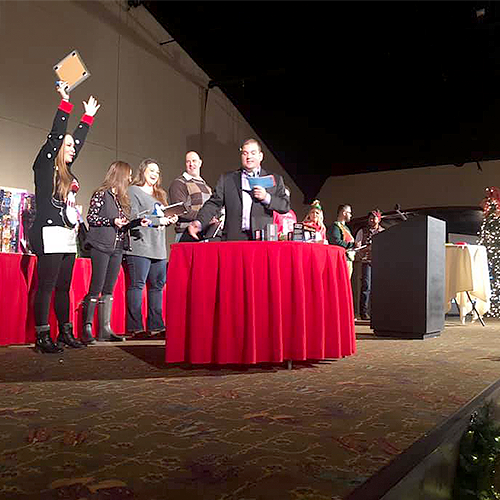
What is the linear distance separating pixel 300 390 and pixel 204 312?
646mm

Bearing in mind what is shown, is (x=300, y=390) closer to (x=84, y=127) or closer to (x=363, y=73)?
(x=84, y=127)

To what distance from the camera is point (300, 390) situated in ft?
7.40

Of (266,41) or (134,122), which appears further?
(266,41)

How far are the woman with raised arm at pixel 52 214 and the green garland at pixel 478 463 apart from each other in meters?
2.38

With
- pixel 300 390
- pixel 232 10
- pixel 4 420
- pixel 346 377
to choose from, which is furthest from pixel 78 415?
pixel 232 10

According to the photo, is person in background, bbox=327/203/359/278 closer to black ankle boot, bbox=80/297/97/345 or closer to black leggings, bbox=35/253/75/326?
black ankle boot, bbox=80/297/97/345

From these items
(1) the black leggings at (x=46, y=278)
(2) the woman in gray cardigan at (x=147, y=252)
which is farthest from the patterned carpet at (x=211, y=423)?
(2) the woman in gray cardigan at (x=147, y=252)

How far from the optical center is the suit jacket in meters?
3.13

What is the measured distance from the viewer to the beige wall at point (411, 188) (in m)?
10.7

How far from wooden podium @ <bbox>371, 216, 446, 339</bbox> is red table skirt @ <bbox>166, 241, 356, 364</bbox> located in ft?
6.64

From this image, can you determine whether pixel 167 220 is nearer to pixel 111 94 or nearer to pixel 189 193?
pixel 189 193

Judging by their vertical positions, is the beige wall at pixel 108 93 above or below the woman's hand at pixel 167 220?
above

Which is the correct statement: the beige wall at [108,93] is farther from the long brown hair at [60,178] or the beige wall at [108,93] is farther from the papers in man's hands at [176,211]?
the long brown hair at [60,178]

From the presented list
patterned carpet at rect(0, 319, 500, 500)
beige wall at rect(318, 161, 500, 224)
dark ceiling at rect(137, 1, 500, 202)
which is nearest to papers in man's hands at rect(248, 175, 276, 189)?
patterned carpet at rect(0, 319, 500, 500)
